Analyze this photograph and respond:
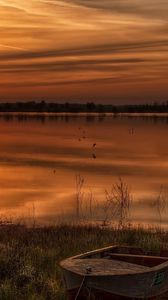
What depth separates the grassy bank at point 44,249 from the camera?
9398mm

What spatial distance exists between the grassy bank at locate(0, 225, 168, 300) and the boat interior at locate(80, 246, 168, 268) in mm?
972

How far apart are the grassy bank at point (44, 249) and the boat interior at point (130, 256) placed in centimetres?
97

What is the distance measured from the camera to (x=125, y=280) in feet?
24.4

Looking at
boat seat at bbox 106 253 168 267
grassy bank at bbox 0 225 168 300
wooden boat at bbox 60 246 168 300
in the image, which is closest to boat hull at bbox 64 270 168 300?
wooden boat at bbox 60 246 168 300

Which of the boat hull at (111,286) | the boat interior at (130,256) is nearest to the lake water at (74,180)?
the boat interior at (130,256)

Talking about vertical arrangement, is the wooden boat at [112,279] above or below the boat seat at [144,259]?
below

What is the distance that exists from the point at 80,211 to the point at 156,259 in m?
12.2

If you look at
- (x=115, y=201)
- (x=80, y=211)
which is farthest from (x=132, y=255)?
(x=115, y=201)

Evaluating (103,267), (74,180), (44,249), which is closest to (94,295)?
(103,267)

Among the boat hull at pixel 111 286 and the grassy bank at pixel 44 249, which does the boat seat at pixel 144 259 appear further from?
the grassy bank at pixel 44 249

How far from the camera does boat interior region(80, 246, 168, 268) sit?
8.56 m

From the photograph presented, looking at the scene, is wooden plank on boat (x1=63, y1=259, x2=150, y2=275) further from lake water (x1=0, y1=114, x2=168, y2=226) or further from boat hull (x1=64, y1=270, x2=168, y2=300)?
lake water (x1=0, y1=114, x2=168, y2=226)

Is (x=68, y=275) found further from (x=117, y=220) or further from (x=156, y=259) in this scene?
(x=117, y=220)

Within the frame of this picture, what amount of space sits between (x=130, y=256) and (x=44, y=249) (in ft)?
13.1
